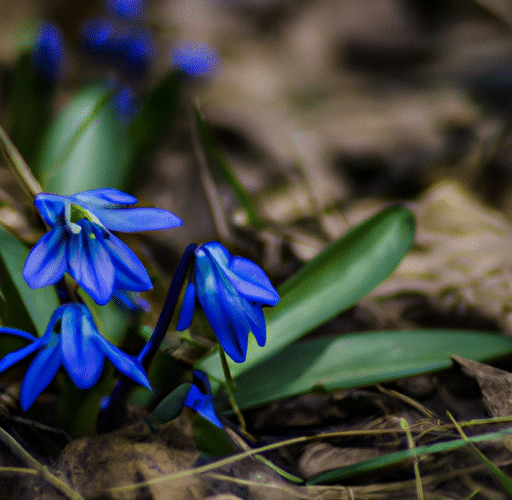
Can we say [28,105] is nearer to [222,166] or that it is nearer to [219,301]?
[222,166]

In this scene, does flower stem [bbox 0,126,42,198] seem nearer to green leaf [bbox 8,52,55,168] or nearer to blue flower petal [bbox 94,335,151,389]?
blue flower petal [bbox 94,335,151,389]

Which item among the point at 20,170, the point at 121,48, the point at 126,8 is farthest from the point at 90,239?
the point at 126,8

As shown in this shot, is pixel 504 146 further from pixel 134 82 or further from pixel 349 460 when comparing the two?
pixel 349 460

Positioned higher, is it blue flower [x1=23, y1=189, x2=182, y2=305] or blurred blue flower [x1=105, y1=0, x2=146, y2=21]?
blurred blue flower [x1=105, y1=0, x2=146, y2=21]

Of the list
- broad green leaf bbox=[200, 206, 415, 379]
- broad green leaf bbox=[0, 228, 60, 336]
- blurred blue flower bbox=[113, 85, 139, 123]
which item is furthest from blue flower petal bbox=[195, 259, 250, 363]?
blurred blue flower bbox=[113, 85, 139, 123]

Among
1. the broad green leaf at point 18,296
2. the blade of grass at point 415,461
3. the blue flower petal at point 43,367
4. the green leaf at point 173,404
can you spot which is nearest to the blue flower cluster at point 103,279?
the blue flower petal at point 43,367

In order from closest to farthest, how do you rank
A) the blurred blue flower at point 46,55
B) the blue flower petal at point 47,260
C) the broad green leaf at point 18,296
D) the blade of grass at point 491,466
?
the blue flower petal at point 47,260
the blade of grass at point 491,466
the broad green leaf at point 18,296
the blurred blue flower at point 46,55

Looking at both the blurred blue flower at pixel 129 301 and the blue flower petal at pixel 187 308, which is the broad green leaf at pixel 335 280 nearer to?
the blurred blue flower at pixel 129 301
